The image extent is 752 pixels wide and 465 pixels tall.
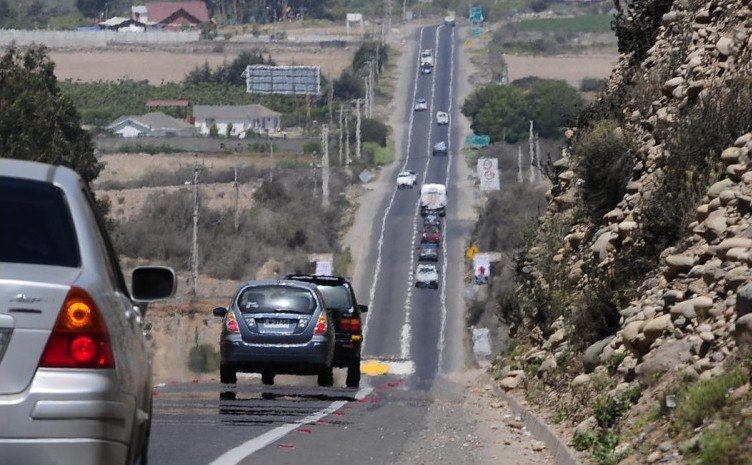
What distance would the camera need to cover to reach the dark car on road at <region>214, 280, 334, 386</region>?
22234 millimetres

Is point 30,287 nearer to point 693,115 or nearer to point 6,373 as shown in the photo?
point 6,373

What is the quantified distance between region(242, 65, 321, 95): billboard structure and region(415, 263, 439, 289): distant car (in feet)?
279

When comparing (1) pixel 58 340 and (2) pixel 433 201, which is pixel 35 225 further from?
(2) pixel 433 201

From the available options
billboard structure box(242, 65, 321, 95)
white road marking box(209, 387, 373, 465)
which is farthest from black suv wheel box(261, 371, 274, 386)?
billboard structure box(242, 65, 321, 95)

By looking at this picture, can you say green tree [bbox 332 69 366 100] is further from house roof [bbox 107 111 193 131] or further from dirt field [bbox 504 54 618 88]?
house roof [bbox 107 111 193 131]

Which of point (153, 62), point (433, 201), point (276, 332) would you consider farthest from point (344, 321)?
point (153, 62)

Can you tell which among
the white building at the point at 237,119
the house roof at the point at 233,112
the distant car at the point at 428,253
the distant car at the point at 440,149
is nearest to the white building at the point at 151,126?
the white building at the point at 237,119

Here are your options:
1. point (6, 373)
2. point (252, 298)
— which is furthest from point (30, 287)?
point (252, 298)

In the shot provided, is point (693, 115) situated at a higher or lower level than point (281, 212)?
higher

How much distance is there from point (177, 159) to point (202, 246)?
4177 centimetres

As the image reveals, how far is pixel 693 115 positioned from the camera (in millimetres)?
18297

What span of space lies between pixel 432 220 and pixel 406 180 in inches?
698

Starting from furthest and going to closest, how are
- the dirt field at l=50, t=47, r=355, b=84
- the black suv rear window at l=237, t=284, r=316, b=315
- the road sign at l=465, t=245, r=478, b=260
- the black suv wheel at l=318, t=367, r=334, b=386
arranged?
the dirt field at l=50, t=47, r=355, b=84
the road sign at l=465, t=245, r=478, b=260
the black suv wheel at l=318, t=367, r=334, b=386
the black suv rear window at l=237, t=284, r=316, b=315

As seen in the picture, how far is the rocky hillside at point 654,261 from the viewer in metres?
11.5
